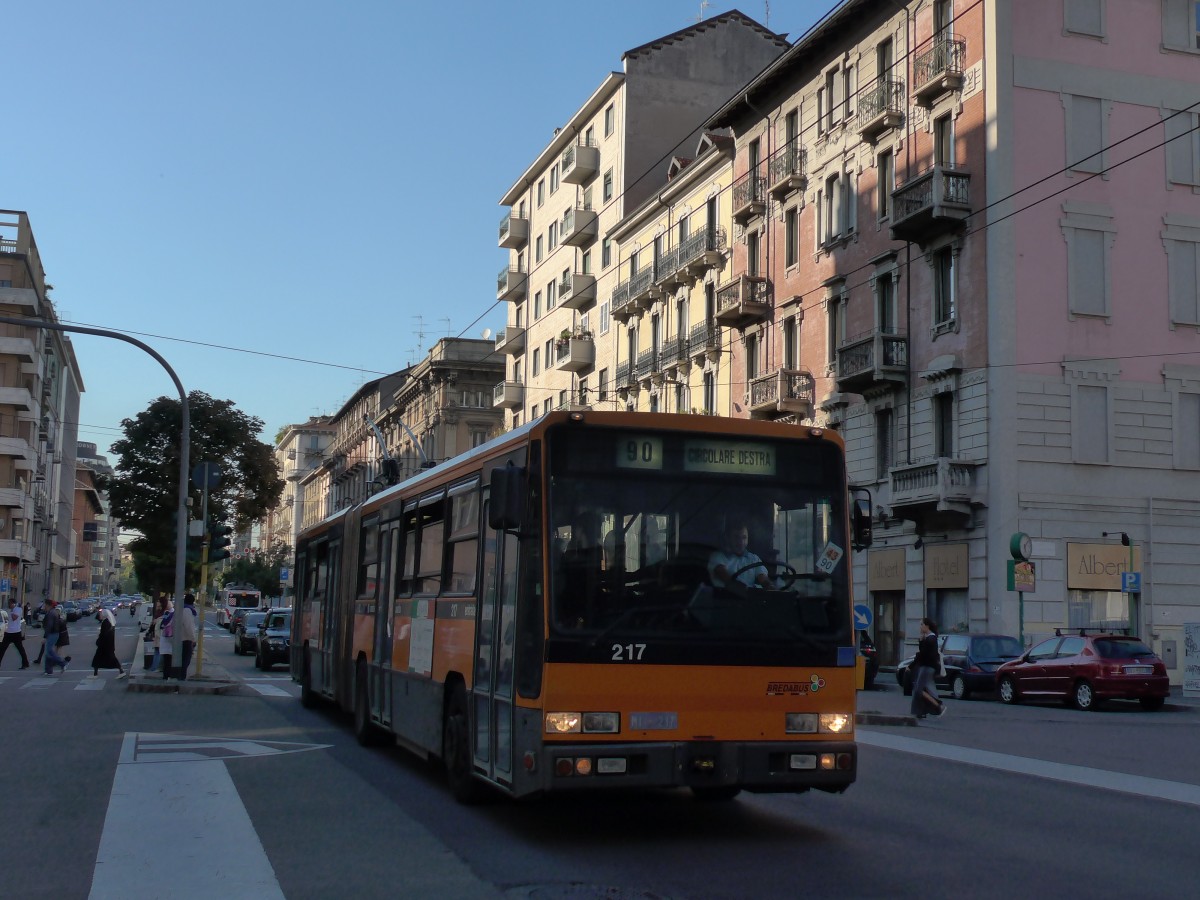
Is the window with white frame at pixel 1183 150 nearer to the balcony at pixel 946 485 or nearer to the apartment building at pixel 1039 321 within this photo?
the apartment building at pixel 1039 321

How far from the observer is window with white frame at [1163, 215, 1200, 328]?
3444cm

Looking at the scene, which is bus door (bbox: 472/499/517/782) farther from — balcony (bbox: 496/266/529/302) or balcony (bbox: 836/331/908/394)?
balcony (bbox: 496/266/529/302)

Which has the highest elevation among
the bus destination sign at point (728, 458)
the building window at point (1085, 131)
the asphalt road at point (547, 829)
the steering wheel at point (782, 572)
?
the building window at point (1085, 131)

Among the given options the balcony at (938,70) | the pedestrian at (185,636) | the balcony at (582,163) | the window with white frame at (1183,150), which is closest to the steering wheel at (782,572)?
the pedestrian at (185,636)

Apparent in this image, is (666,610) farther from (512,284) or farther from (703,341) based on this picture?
(512,284)

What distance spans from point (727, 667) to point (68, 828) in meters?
4.54

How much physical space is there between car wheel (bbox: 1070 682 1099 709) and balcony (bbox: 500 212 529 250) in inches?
1918

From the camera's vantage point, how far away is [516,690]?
30.1ft

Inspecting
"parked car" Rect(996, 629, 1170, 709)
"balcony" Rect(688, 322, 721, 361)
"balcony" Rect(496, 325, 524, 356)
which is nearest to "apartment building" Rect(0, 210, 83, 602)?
"balcony" Rect(496, 325, 524, 356)

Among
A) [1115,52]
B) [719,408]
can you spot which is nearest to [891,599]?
[719,408]

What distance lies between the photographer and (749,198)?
45.0 meters

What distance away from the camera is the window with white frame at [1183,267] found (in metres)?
34.4

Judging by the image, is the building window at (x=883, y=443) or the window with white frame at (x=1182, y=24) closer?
the window with white frame at (x=1182, y=24)

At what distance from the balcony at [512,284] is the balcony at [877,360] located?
116 feet
